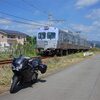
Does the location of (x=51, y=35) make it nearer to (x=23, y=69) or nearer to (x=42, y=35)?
(x=42, y=35)

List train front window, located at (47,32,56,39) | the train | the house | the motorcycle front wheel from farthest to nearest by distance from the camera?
the house, train front window, located at (47,32,56,39), the train, the motorcycle front wheel

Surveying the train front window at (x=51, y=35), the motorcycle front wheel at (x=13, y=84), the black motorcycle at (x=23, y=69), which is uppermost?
the train front window at (x=51, y=35)

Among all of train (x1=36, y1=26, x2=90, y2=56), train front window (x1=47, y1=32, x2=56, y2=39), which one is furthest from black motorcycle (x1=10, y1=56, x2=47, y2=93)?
train front window (x1=47, y1=32, x2=56, y2=39)

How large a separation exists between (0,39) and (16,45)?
50.5 metres

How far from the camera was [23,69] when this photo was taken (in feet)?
33.8

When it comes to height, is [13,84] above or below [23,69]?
below

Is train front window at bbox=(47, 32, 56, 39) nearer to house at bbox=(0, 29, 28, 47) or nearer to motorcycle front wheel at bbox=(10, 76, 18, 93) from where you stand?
motorcycle front wheel at bbox=(10, 76, 18, 93)

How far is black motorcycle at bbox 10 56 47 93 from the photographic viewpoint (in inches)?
400

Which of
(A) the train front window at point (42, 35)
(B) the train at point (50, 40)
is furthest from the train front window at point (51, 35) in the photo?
(A) the train front window at point (42, 35)

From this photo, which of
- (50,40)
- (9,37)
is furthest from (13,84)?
(9,37)

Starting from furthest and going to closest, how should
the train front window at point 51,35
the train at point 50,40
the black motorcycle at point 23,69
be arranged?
the train front window at point 51,35
the train at point 50,40
the black motorcycle at point 23,69

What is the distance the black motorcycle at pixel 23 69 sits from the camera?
400 inches

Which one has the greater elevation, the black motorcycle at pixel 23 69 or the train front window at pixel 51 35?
the train front window at pixel 51 35

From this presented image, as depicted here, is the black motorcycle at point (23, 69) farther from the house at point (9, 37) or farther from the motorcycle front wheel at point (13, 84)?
the house at point (9, 37)
